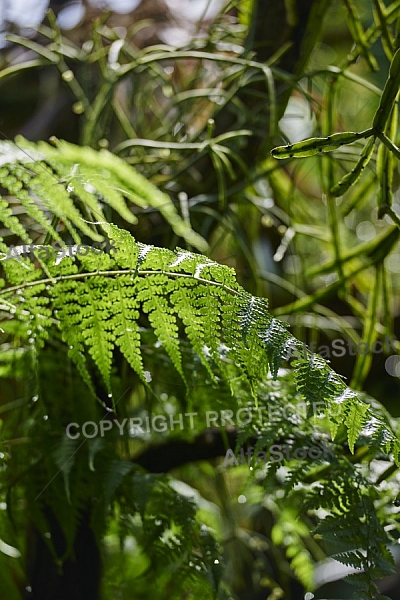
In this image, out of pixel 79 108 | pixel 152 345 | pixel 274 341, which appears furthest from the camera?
pixel 79 108

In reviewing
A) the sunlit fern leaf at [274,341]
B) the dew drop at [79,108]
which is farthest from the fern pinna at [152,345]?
the dew drop at [79,108]

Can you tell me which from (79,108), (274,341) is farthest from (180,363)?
(79,108)

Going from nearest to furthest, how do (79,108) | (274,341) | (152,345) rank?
(274,341) < (152,345) < (79,108)

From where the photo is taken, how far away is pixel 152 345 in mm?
556

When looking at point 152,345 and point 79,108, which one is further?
point 79,108

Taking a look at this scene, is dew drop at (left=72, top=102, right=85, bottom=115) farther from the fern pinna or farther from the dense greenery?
the fern pinna

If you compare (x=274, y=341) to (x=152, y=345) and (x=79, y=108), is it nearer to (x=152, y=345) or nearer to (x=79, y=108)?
(x=152, y=345)

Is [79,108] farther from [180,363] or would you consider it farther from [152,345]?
[180,363]

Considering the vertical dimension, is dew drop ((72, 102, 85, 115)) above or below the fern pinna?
above

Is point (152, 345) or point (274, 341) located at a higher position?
point (274, 341)

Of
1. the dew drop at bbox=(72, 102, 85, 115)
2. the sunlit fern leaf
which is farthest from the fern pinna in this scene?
the dew drop at bbox=(72, 102, 85, 115)

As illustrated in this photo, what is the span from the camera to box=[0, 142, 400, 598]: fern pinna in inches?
15.0

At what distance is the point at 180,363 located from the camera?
41cm

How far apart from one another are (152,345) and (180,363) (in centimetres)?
15
